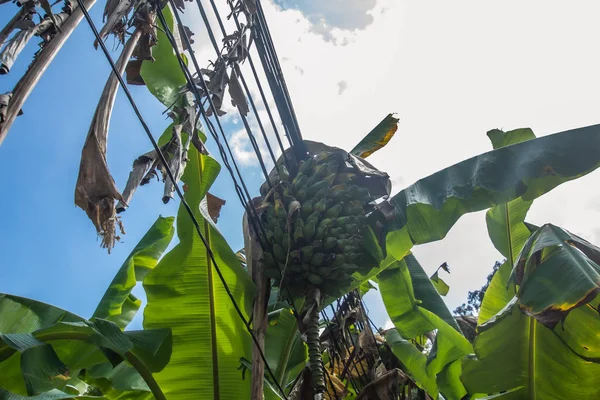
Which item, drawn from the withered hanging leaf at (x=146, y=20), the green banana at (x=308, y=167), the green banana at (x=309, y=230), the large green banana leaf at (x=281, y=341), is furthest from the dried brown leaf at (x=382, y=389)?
the withered hanging leaf at (x=146, y=20)

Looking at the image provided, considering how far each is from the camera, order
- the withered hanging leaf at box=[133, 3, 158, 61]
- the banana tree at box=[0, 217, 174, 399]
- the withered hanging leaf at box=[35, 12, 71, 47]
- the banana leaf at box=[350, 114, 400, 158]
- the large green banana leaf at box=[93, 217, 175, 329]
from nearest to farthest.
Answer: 1. the withered hanging leaf at box=[35, 12, 71, 47]
2. the withered hanging leaf at box=[133, 3, 158, 61]
3. the banana tree at box=[0, 217, 174, 399]
4. the large green banana leaf at box=[93, 217, 175, 329]
5. the banana leaf at box=[350, 114, 400, 158]

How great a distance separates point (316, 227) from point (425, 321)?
104 cm

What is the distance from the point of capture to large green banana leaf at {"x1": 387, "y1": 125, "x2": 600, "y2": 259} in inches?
88.0

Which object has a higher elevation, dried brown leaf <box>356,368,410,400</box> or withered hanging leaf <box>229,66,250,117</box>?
withered hanging leaf <box>229,66,250,117</box>

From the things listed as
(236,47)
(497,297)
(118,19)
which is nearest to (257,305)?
(236,47)

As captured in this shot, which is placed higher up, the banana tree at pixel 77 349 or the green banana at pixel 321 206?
the green banana at pixel 321 206

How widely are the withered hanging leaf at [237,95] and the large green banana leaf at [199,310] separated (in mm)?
391

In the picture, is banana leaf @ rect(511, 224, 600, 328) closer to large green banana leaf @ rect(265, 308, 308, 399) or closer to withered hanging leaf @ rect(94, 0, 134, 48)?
large green banana leaf @ rect(265, 308, 308, 399)

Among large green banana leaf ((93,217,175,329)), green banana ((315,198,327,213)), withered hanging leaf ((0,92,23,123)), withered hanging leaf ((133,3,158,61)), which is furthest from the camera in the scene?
large green banana leaf ((93,217,175,329))

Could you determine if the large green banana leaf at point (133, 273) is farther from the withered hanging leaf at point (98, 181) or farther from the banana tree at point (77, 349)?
the withered hanging leaf at point (98, 181)

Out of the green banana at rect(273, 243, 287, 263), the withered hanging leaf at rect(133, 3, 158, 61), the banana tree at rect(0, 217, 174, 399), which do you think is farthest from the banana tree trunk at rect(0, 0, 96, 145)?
the green banana at rect(273, 243, 287, 263)

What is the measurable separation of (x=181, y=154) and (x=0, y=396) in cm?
158

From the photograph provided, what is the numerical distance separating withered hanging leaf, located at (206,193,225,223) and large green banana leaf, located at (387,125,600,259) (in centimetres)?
94

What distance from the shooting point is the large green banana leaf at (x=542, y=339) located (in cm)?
201
